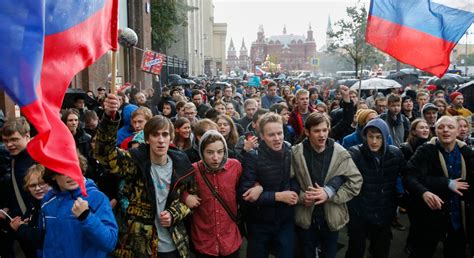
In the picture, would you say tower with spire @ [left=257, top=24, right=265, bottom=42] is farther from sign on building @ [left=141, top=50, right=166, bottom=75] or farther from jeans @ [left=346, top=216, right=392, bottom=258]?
jeans @ [left=346, top=216, right=392, bottom=258]

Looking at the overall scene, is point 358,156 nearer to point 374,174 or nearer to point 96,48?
point 374,174

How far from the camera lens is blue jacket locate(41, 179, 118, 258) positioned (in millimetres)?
2973

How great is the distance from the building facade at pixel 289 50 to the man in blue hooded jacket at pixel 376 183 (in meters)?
150

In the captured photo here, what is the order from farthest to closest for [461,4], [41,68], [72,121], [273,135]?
[72,121] → [461,4] → [273,135] → [41,68]

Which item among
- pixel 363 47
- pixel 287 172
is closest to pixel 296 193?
pixel 287 172

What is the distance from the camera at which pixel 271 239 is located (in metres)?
4.14

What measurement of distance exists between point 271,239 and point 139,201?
4.15 feet

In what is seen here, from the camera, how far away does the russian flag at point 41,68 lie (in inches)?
86.7

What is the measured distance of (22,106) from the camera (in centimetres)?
220

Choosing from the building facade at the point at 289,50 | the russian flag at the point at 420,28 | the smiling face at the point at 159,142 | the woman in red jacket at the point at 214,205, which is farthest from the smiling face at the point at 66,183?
the building facade at the point at 289,50

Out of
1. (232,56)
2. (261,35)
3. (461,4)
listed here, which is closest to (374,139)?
(461,4)

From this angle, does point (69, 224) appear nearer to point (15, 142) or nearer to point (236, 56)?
point (15, 142)

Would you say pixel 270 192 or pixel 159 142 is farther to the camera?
pixel 270 192

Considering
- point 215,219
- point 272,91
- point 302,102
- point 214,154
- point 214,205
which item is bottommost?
point 215,219
